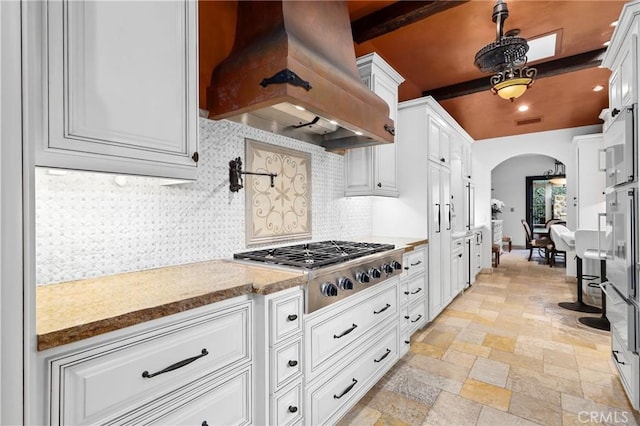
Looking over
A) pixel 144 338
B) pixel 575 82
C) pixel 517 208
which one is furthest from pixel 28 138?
pixel 517 208

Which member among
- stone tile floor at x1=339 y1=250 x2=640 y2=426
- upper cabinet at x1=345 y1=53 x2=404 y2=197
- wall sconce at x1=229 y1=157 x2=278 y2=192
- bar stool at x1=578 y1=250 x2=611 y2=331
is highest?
upper cabinet at x1=345 y1=53 x2=404 y2=197

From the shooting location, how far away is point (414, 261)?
8.93ft

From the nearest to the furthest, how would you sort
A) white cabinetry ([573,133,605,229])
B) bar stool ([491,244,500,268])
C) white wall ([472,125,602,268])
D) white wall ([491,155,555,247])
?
1. white cabinetry ([573,133,605,229])
2. white wall ([472,125,602,268])
3. bar stool ([491,244,500,268])
4. white wall ([491,155,555,247])

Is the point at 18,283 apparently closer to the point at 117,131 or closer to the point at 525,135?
the point at 117,131

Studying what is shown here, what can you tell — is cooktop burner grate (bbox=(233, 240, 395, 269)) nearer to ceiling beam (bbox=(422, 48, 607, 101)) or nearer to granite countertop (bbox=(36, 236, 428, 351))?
granite countertop (bbox=(36, 236, 428, 351))

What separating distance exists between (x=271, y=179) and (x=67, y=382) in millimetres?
1527

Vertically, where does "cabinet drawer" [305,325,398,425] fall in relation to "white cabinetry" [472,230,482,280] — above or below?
below

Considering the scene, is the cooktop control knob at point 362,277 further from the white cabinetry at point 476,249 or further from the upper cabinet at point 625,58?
the white cabinetry at point 476,249

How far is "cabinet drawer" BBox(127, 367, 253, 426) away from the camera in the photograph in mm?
986

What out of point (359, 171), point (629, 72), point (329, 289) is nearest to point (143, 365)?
point (329, 289)

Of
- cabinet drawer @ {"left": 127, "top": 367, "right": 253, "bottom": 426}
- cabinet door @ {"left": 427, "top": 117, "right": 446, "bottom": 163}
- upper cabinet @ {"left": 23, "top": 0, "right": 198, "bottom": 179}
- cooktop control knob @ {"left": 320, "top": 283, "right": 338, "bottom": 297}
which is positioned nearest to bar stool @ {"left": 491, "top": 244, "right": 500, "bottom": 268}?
cabinet door @ {"left": 427, "top": 117, "right": 446, "bottom": 163}

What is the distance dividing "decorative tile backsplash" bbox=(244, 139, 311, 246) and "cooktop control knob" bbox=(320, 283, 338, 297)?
700 millimetres

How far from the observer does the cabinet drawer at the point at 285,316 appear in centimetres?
128

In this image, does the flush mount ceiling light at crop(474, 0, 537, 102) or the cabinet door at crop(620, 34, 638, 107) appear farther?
the flush mount ceiling light at crop(474, 0, 537, 102)
